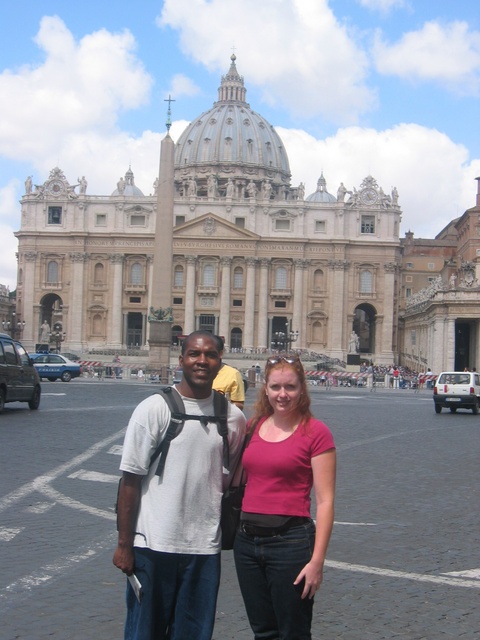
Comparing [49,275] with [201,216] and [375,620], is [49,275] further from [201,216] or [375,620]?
[375,620]

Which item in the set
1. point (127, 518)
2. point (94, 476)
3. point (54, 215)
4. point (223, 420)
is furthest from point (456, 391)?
point (54, 215)

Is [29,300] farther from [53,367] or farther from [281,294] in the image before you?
[53,367]

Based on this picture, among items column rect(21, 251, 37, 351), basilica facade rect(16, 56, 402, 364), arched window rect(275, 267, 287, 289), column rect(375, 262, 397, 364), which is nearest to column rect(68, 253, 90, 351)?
basilica facade rect(16, 56, 402, 364)

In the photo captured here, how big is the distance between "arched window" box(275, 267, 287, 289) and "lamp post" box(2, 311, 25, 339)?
23024 mm

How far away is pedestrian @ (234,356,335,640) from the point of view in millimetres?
4305

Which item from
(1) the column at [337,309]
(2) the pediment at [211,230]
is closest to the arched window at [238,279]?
(2) the pediment at [211,230]

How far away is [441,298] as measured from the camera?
6003 cm

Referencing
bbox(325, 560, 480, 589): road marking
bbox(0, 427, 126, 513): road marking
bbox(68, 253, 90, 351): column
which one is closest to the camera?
bbox(325, 560, 480, 589): road marking

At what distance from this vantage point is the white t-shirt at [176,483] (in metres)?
4.35

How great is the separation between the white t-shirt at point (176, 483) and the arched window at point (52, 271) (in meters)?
86.1

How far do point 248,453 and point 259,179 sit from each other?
362 feet

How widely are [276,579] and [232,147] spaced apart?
4505 inches

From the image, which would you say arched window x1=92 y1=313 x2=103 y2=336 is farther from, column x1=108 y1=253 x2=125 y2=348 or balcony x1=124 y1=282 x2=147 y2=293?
balcony x1=124 y1=282 x2=147 y2=293

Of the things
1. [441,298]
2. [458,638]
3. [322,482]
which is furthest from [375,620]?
[441,298]
